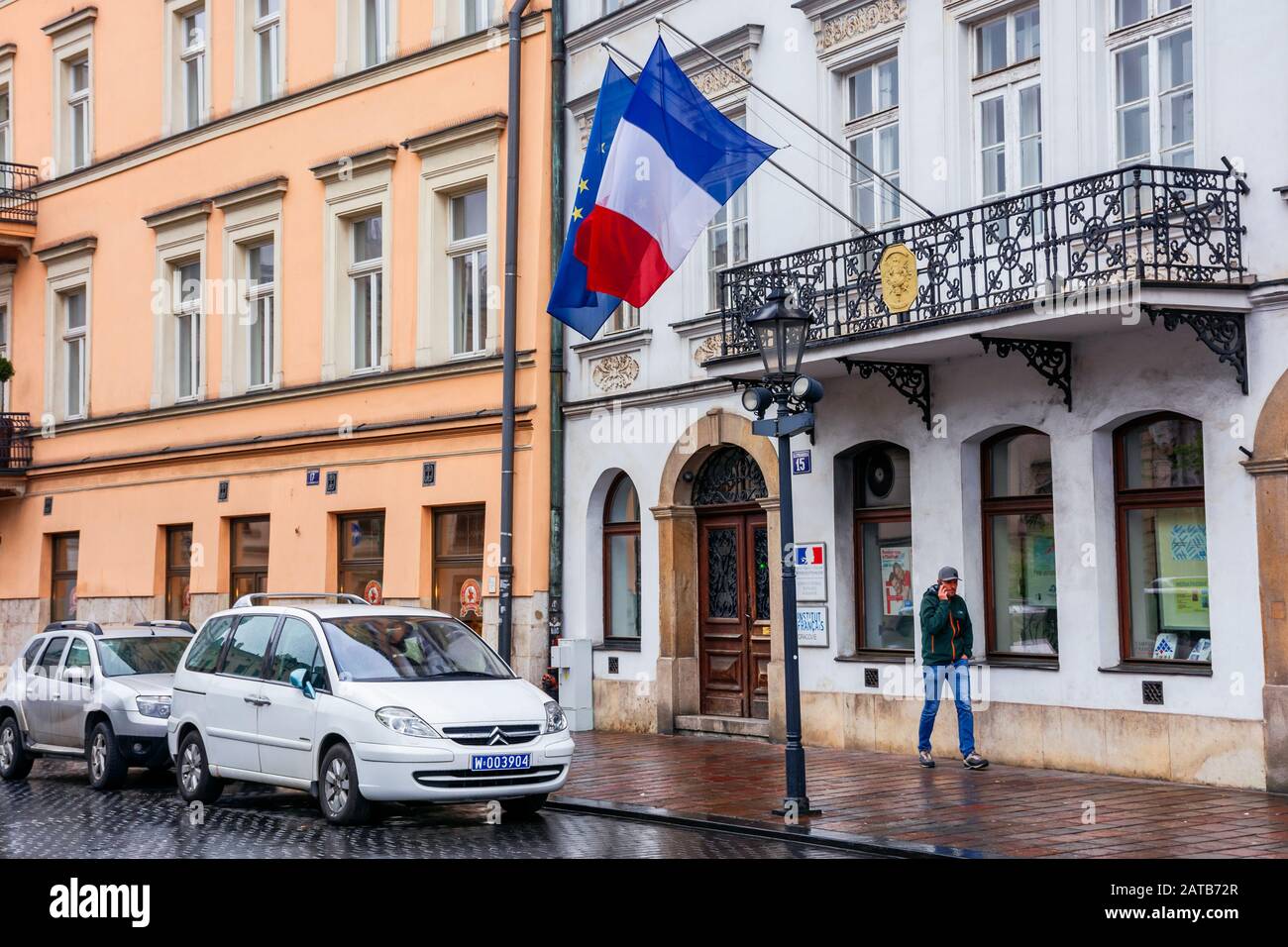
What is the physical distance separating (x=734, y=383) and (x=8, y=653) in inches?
754

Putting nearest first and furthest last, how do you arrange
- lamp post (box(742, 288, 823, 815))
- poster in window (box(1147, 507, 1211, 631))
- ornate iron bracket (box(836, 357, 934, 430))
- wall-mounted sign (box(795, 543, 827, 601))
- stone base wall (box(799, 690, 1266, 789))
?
lamp post (box(742, 288, 823, 815)), stone base wall (box(799, 690, 1266, 789)), poster in window (box(1147, 507, 1211, 631)), ornate iron bracket (box(836, 357, 934, 430)), wall-mounted sign (box(795, 543, 827, 601))

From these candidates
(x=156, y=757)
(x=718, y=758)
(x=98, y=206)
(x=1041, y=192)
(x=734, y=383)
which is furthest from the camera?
(x=98, y=206)

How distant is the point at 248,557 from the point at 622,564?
25.9ft

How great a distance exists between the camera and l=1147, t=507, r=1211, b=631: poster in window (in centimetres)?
1462

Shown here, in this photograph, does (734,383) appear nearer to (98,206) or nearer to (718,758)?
(718,758)

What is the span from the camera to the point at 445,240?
77.5 ft

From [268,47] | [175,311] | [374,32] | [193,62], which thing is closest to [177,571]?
[175,311]

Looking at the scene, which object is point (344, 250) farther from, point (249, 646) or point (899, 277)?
point (249, 646)

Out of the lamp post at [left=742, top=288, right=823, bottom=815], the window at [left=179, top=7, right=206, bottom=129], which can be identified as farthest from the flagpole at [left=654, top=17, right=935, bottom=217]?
the window at [left=179, top=7, right=206, bottom=129]

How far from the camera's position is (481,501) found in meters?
22.3

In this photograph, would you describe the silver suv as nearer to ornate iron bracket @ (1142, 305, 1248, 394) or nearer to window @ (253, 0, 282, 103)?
ornate iron bracket @ (1142, 305, 1248, 394)

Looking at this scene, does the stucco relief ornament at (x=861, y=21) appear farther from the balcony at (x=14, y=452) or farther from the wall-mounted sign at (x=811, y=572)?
the balcony at (x=14, y=452)

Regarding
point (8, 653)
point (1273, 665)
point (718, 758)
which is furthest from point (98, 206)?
point (1273, 665)

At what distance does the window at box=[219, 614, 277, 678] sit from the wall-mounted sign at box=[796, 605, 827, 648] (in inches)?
240
